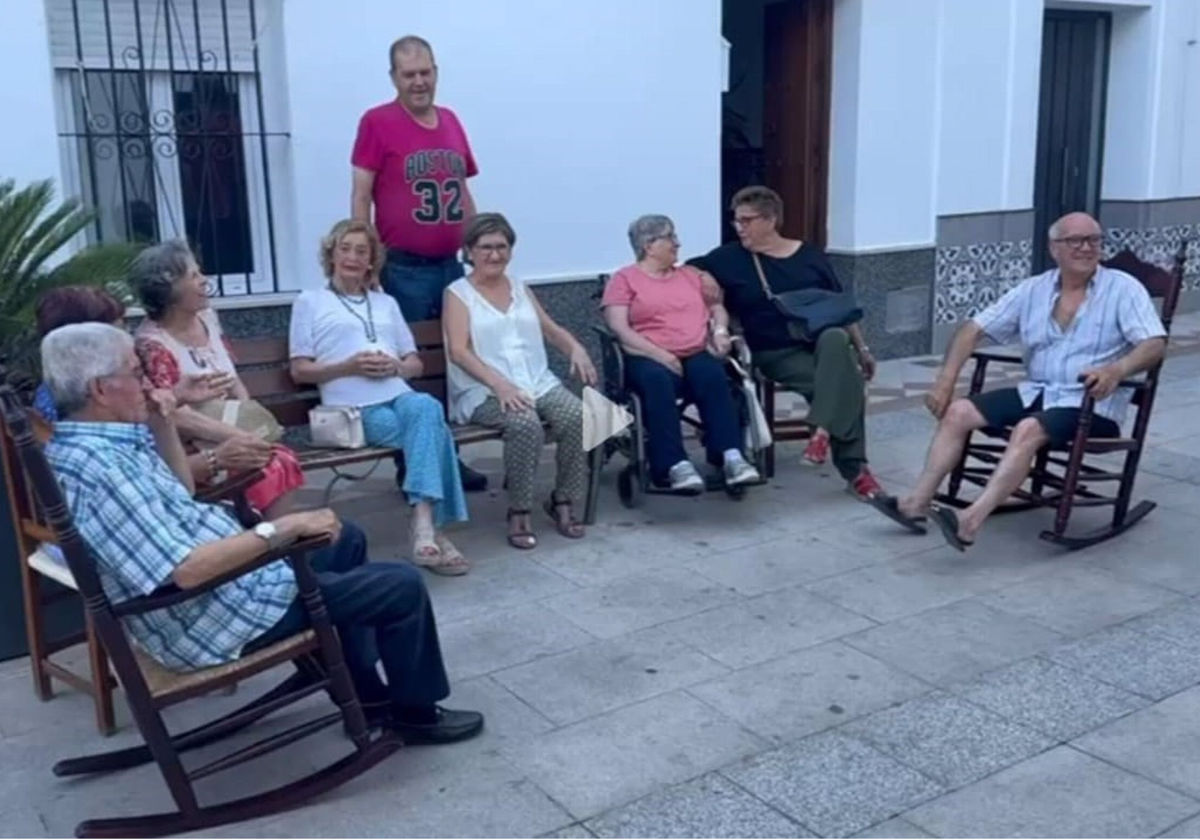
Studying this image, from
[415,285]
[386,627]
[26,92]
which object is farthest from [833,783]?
[26,92]

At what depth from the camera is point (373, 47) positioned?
5672 millimetres

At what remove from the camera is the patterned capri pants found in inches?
179

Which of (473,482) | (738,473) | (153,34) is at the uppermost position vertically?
(153,34)

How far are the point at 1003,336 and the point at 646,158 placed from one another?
2.39 m

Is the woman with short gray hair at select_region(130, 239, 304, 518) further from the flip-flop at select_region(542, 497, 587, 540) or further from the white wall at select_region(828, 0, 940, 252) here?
the white wall at select_region(828, 0, 940, 252)

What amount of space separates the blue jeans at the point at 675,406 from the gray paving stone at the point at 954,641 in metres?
1.18

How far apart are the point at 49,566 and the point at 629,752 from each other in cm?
147

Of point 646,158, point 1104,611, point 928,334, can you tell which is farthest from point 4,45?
point 928,334

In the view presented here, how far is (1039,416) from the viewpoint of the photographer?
4.43 metres

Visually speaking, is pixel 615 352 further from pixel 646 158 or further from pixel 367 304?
pixel 646 158

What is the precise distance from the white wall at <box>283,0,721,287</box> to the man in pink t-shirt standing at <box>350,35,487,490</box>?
627mm

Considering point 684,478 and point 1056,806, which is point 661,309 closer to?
point 684,478

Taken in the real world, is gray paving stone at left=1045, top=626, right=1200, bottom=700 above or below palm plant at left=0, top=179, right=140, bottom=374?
below

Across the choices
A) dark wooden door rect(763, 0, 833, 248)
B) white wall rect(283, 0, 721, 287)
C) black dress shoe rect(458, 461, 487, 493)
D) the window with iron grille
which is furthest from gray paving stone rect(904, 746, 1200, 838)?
dark wooden door rect(763, 0, 833, 248)
